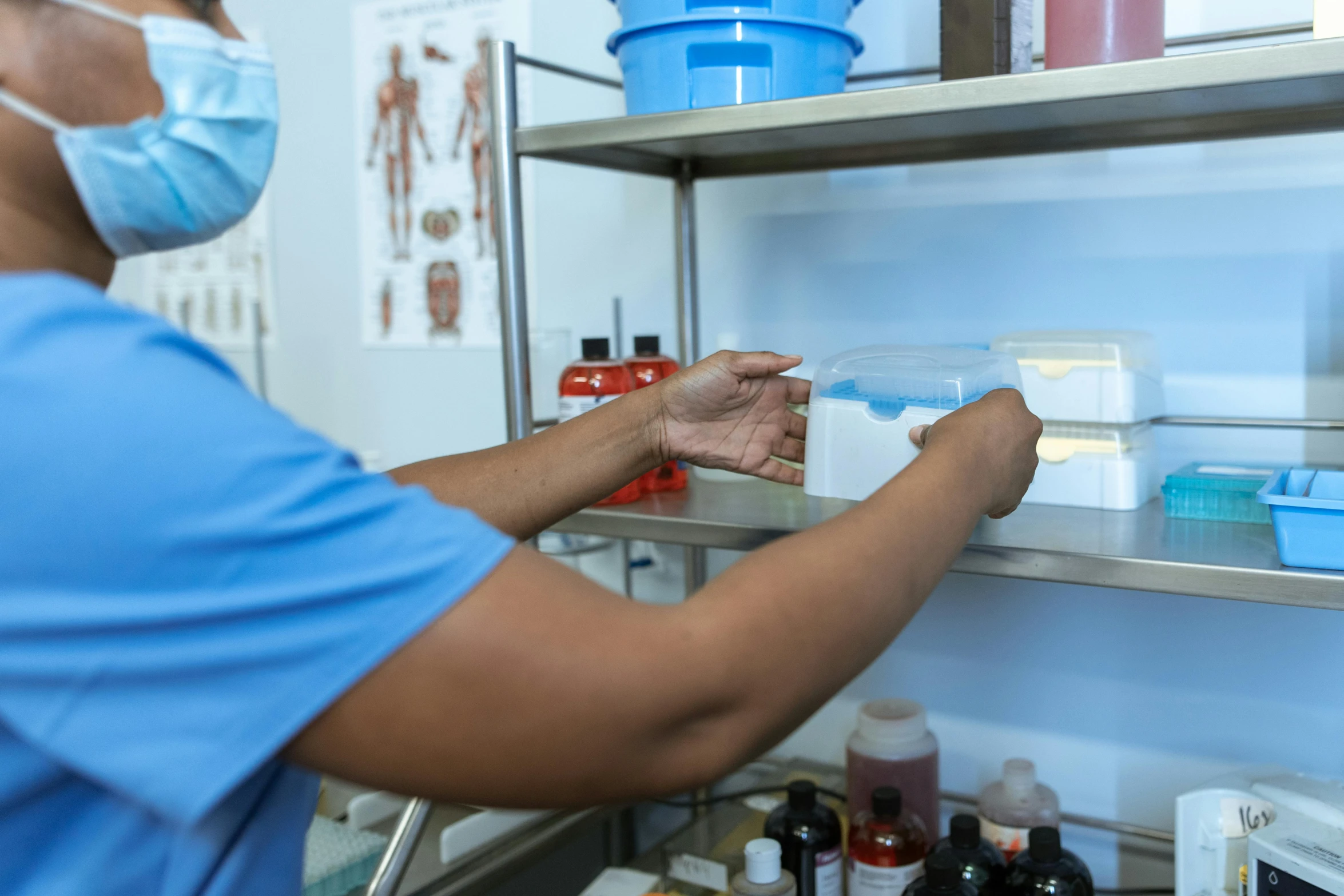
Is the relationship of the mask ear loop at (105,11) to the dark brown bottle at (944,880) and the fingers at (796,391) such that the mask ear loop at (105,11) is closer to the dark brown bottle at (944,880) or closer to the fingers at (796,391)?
the fingers at (796,391)

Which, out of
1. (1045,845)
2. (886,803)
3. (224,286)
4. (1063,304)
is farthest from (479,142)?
(1045,845)

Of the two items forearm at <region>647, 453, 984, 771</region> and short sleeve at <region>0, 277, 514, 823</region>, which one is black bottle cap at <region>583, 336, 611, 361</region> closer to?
forearm at <region>647, 453, 984, 771</region>

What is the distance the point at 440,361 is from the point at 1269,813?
1.27m

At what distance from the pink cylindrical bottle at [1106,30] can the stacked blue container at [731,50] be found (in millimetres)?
213

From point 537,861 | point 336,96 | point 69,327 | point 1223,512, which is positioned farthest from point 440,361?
point 69,327

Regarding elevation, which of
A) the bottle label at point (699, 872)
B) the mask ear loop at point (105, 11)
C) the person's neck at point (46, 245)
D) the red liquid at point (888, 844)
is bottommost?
the bottle label at point (699, 872)

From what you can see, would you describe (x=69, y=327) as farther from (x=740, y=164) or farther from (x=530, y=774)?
(x=740, y=164)

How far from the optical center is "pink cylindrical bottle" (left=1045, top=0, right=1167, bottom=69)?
33.5 inches

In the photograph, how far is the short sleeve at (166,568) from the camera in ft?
1.41

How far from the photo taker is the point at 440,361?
171cm

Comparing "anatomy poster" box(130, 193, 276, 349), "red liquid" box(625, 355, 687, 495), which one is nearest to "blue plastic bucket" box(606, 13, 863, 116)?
"red liquid" box(625, 355, 687, 495)

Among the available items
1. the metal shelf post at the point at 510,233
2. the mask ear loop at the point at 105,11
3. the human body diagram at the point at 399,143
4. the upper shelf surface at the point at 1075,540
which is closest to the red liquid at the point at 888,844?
the upper shelf surface at the point at 1075,540

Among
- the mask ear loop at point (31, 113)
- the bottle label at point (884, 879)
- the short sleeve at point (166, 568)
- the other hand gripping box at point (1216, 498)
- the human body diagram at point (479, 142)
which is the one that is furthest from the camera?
the human body diagram at point (479, 142)

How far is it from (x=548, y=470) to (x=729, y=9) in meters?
0.45
